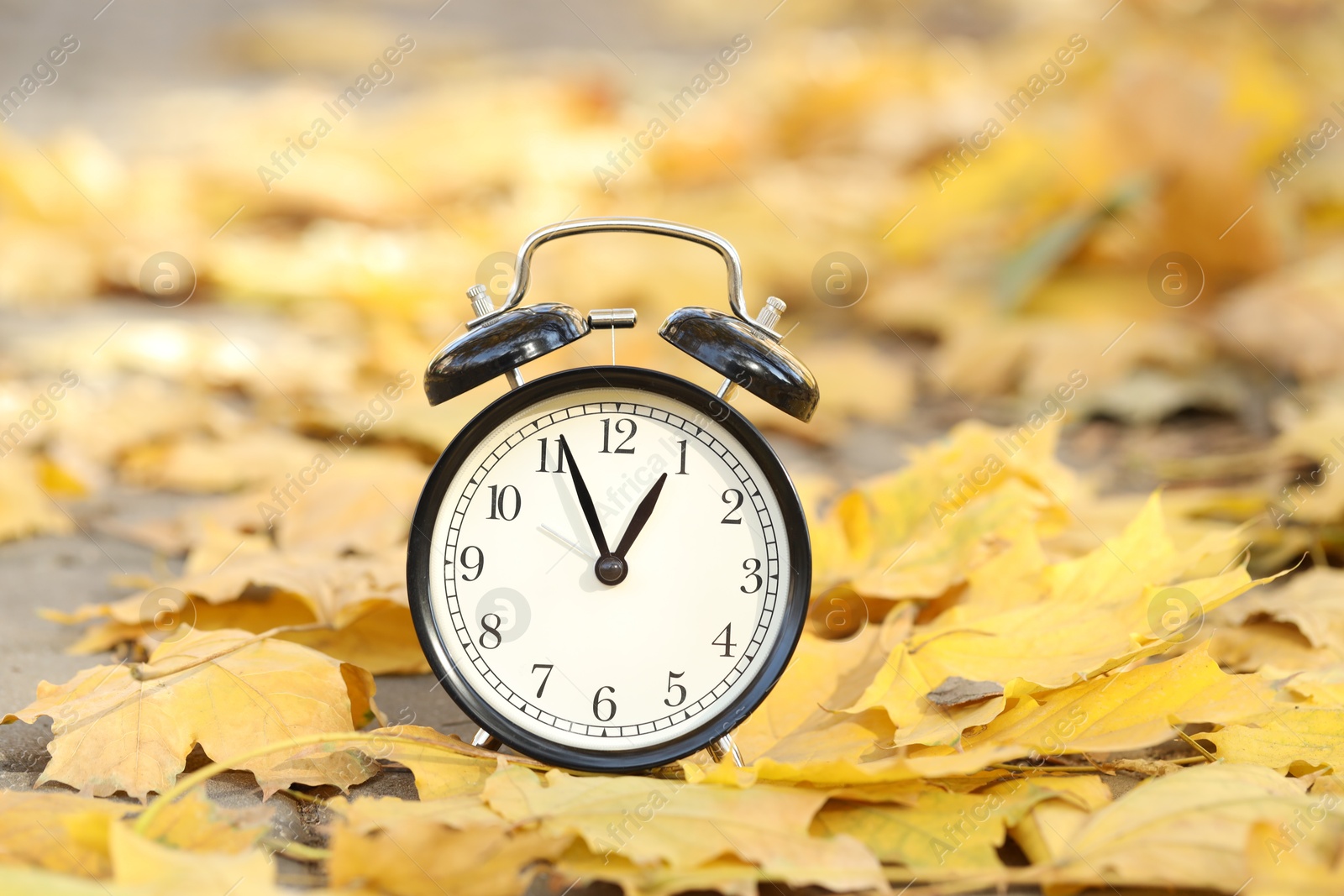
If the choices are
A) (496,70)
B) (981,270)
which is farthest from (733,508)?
(496,70)

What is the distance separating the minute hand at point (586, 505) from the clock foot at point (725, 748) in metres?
0.32

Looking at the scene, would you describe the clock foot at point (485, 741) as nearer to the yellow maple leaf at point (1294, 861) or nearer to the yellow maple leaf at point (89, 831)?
the yellow maple leaf at point (89, 831)

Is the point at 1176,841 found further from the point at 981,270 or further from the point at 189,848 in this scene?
the point at 981,270

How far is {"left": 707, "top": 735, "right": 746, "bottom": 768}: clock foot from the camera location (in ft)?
5.08

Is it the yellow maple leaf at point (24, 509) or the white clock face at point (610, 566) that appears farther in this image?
the yellow maple leaf at point (24, 509)

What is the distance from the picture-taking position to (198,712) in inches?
61.0

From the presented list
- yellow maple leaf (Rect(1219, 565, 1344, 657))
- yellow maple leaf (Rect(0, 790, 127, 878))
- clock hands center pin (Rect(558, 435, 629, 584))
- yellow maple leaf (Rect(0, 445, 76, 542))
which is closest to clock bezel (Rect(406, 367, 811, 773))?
clock hands center pin (Rect(558, 435, 629, 584))

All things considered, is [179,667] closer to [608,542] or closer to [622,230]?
[608,542]

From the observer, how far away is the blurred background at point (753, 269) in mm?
2854

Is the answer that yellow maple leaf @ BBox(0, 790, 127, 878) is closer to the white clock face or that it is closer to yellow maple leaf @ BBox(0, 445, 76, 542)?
the white clock face

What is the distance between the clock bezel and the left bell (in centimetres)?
5

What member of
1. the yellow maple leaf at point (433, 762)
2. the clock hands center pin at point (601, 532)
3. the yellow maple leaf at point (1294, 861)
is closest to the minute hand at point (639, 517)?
the clock hands center pin at point (601, 532)

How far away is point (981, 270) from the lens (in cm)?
436

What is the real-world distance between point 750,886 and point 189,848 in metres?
0.67
